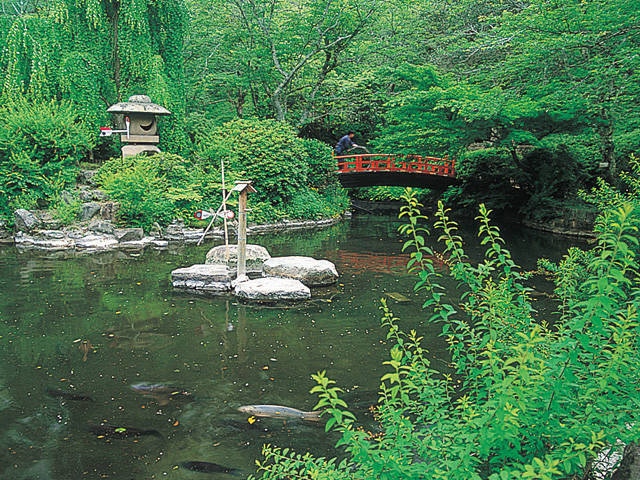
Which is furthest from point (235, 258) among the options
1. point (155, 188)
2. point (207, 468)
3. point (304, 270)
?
point (207, 468)

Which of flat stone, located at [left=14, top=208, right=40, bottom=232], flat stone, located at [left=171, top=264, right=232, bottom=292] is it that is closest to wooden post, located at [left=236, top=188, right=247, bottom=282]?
flat stone, located at [left=171, top=264, right=232, bottom=292]

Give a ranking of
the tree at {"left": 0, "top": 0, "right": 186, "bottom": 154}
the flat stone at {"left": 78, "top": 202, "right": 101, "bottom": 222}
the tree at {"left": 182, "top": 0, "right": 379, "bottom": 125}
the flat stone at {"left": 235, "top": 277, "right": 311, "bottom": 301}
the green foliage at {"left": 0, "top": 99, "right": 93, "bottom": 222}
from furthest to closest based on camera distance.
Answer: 1. the tree at {"left": 182, "top": 0, "right": 379, "bottom": 125}
2. the tree at {"left": 0, "top": 0, "right": 186, "bottom": 154}
3. the flat stone at {"left": 78, "top": 202, "right": 101, "bottom": 222}
4. the green foliage at {"left": 0, "top": 99, "right": 93, "bottom": 222}
5. the flat stone at {"left": 235, "top": 277, "right": 311, "bottom": 301}

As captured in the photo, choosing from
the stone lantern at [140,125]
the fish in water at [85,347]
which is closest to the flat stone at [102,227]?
the stone lantern at [140,125]

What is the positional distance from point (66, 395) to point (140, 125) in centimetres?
1211

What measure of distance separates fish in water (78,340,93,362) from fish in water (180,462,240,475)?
288 centimetres

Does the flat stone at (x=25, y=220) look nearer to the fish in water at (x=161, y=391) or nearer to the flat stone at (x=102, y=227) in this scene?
the flat stone at (x=102, y=227)

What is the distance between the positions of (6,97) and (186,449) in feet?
47.8

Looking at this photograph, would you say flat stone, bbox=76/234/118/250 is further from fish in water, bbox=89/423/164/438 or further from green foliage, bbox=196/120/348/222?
fish in water, bbox=89/423/164/438

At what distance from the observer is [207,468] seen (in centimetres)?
451

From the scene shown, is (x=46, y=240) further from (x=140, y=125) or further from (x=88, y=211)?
(x=140, y=125)

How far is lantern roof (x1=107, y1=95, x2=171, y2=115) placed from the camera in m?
15.8

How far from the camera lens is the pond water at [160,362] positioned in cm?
479

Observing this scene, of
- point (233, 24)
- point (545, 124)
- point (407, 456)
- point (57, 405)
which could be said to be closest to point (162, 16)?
point (233, 24)

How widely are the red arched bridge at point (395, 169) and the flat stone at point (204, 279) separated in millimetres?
11295
